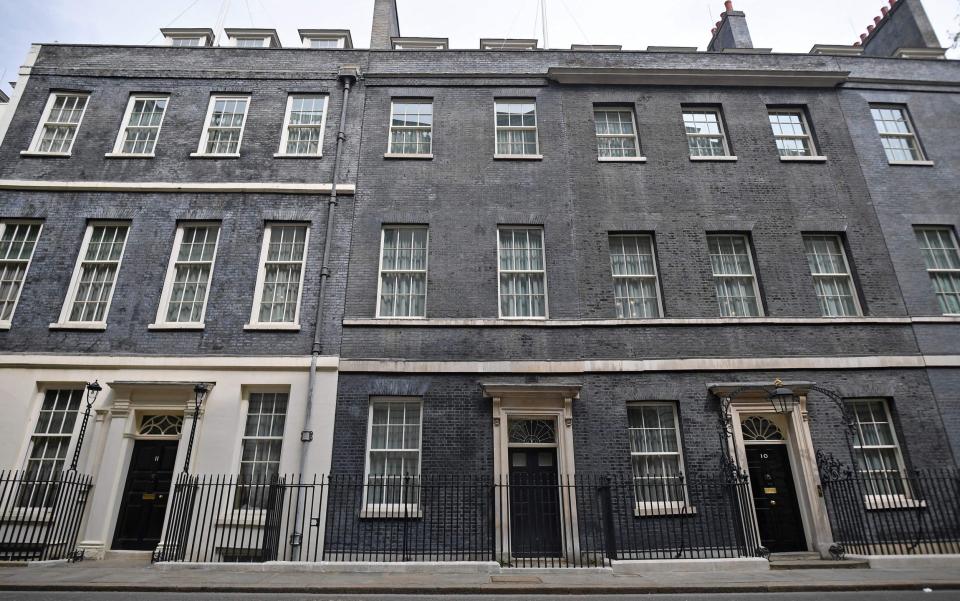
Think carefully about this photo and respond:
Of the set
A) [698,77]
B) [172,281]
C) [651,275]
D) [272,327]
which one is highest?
[698,77]

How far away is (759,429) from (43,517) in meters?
15.8

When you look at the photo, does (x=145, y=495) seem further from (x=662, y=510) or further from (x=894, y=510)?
(x=894, y=510)

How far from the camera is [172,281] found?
1269 cm

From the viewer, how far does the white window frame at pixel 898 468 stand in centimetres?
1098

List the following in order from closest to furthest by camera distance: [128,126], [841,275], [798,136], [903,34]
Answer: [841,275]
[128,126]
[798,136]
[903,34]

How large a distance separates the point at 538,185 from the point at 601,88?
387cm

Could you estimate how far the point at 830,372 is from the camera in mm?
11945

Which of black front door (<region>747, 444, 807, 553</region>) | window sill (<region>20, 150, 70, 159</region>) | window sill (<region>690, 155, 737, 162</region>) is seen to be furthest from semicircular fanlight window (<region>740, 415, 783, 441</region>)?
window sill (<region>20, 150, 70, 159</region>)

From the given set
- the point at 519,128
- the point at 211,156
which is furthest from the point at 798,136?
the point at 211,156

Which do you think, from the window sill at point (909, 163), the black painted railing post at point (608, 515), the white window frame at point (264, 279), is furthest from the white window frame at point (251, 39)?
the window sill at point (909, 163)

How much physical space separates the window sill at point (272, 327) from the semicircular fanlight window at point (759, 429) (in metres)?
10.8

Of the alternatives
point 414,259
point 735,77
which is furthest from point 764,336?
point 414,259

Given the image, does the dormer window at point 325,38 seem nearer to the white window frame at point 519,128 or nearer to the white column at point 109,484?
the white window frame at point 519,128

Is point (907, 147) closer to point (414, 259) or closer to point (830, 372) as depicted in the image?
point (830, 372)
